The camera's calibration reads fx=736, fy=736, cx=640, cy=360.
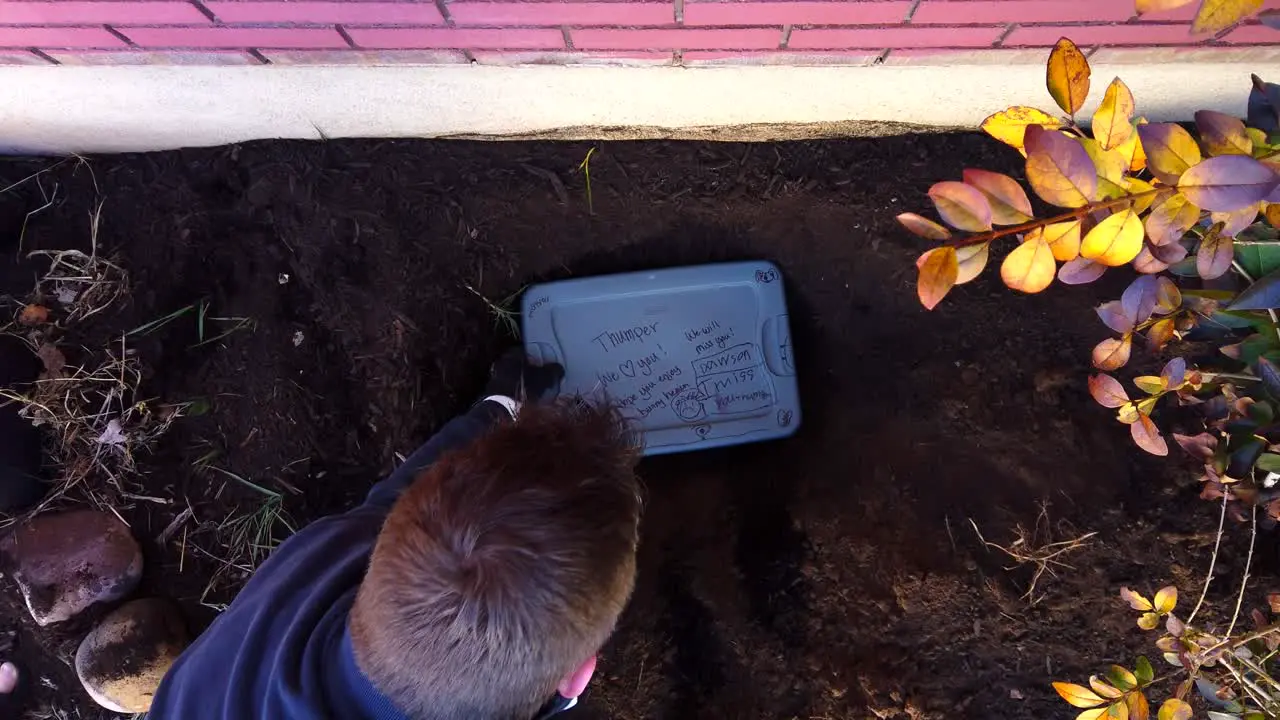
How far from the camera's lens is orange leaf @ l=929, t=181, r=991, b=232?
30.6 inches

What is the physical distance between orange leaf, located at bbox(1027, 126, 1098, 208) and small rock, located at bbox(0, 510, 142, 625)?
2.05 metres

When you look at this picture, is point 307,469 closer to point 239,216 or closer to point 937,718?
point 239,216

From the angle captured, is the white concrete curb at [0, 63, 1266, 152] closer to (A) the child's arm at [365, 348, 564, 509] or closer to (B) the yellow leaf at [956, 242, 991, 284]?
(A) the child's arm at [365, 348, 564, 509]

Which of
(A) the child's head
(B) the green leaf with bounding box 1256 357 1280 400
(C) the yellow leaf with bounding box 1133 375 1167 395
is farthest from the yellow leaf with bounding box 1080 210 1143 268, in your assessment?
(A) the child's head

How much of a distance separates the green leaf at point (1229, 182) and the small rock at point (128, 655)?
2080 millimetres

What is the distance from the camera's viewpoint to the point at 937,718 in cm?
163

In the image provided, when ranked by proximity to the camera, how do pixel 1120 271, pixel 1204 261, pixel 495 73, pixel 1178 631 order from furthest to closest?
pixel 1120 271 < pixel 495 73 < pixel 1178 631 < pixel 1204 261

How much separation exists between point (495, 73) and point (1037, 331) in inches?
54.2

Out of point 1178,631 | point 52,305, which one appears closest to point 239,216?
point 52,305

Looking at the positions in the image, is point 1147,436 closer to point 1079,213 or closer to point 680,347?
point 1079,213

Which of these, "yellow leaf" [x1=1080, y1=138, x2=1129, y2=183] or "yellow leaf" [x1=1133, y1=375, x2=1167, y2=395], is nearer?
"yellow leaf" [x1=1080, y1=138, x2=1129, y2=183]

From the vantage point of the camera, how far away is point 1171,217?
2.73ft

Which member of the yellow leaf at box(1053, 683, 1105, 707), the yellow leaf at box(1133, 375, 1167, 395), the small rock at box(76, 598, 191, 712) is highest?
the yellow leaf at box(1133, 375, 1167, 395)

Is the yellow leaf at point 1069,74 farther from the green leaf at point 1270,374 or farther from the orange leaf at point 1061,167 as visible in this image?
the green leaf at point 1270,374
